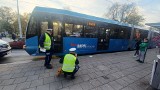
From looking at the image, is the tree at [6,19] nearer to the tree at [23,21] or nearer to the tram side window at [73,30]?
the tree at [23,21]

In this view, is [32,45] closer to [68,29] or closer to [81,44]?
[68,29]

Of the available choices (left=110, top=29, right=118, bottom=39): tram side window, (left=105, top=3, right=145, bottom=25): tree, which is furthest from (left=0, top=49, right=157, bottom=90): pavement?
(left=105, top=3, right=145, bottom=25): tree

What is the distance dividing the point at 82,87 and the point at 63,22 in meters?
4.77

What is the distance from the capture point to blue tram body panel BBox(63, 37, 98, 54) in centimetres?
775

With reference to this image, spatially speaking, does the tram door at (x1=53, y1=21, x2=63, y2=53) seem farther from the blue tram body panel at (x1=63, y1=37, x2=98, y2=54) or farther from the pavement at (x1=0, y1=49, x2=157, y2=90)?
the pavement at (x1=0, y1=49, x2=157, y2=90)

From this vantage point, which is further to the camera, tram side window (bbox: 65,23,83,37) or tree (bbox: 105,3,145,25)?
tree (bbox: 105,3,145,25)

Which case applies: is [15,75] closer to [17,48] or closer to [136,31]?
[17,48]

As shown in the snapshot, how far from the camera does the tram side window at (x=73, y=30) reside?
7.75m

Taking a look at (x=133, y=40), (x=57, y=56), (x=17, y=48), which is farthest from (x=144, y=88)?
(x=17, y=48)

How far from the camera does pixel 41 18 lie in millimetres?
6984

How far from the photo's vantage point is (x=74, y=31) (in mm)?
8125

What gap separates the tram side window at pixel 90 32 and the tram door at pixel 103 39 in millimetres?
535

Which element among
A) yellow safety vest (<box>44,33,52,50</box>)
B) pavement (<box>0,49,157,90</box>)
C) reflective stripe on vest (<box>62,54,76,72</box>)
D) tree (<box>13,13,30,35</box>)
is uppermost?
tree (<box>13,13,30,35</box>)

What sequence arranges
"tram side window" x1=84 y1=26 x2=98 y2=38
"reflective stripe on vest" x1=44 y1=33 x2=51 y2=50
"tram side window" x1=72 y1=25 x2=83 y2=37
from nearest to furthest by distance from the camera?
"reflective stripe on vest" x1=44 y1=33 x2=51 y2=50 → "tram side window" x1=72 y1=25 x2=83 y2=37 → "tram side window" x1=84 y1=26 x2=98 y2=38
